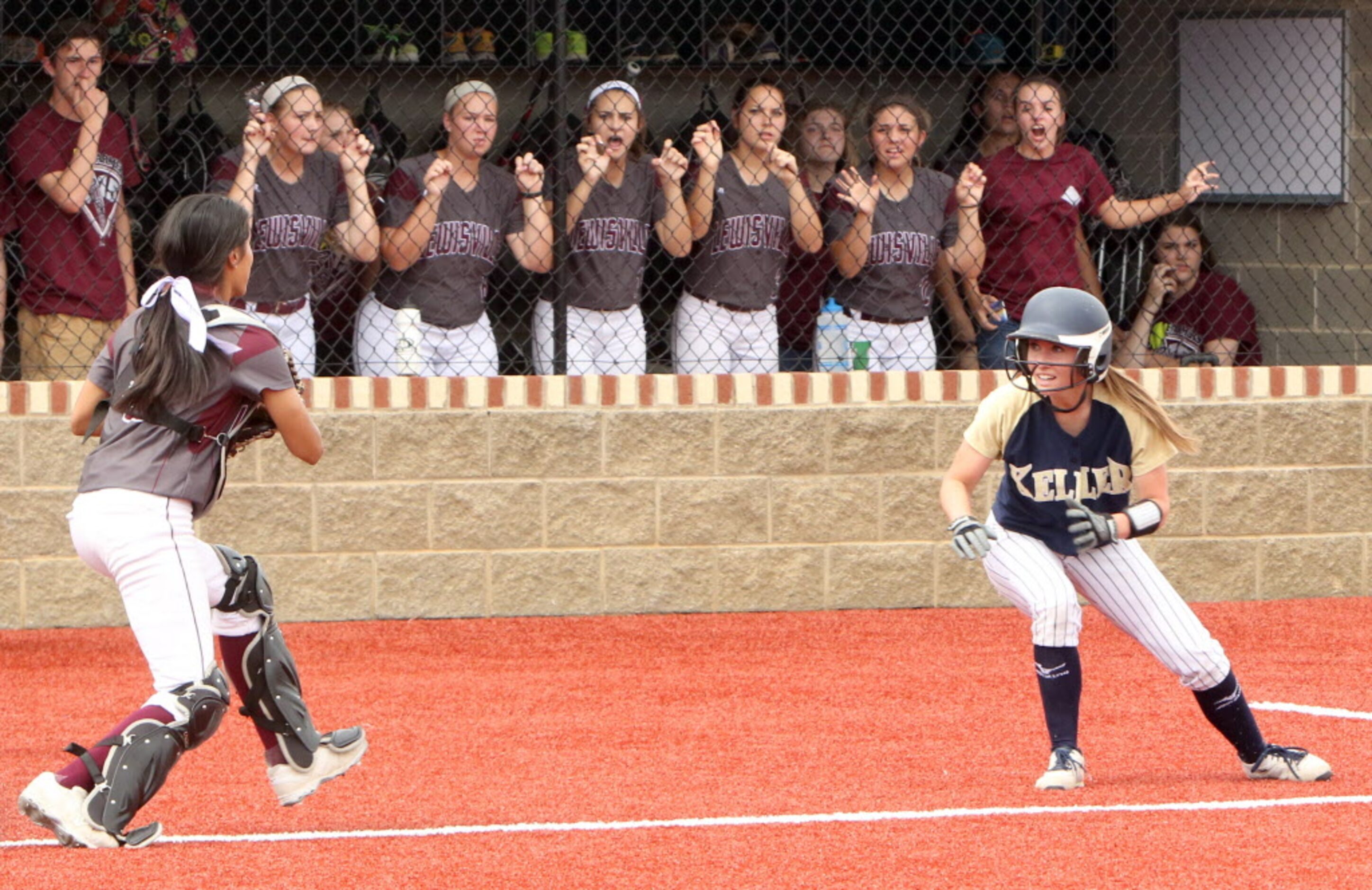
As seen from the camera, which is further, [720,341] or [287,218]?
[720,341]

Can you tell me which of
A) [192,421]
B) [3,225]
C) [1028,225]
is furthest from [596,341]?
[192,421]

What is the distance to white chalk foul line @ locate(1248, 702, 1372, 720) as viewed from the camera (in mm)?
6305

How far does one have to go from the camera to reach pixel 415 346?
331 inches

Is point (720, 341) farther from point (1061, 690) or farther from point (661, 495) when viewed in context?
point (1061, 690)

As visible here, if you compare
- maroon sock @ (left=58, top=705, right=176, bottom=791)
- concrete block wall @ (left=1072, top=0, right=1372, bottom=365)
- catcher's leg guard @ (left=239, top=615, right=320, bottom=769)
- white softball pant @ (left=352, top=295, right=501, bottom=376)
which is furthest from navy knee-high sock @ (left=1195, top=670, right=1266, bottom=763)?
concrete block wall @ (left=1072, top=0, right=1372, bottom=365)

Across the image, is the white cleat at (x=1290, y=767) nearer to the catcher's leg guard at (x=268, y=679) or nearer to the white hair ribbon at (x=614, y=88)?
the catcher's leg guard at (x=268, y=679)

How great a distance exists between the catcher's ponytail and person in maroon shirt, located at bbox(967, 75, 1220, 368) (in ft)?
16.1

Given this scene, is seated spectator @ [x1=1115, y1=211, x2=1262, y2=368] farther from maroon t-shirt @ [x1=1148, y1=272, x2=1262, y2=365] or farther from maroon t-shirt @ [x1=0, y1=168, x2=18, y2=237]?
maroon t-shirt @ [x1=0, y1=168, x2=18, y2=237]

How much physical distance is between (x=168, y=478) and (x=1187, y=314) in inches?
243

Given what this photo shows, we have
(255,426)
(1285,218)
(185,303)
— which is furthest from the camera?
(1285,218)

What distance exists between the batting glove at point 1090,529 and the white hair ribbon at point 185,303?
2216 millimetres

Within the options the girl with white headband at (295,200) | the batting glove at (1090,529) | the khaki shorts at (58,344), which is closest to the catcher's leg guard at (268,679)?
the batting glove at (1090,529)

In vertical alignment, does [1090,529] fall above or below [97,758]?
above

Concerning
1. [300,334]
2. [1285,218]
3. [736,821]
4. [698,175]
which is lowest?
[736,821]
